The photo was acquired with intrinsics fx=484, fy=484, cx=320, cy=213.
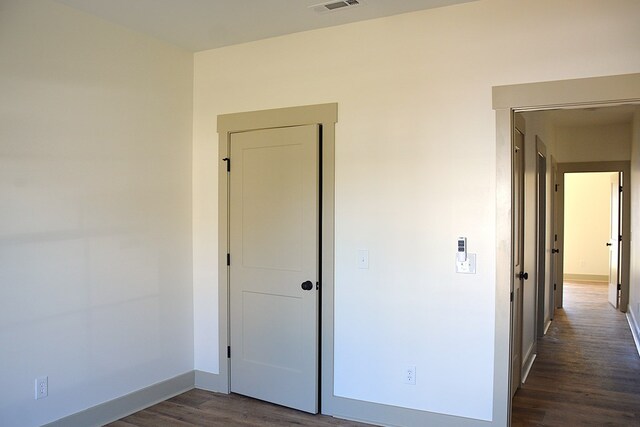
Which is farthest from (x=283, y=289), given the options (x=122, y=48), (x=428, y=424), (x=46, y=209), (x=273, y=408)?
(x=122, y=48)

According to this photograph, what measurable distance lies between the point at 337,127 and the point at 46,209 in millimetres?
1994

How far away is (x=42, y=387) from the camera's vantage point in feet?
9.93

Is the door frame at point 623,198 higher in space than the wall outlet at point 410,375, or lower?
higher

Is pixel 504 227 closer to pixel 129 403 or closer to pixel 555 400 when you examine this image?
pixel 555 400

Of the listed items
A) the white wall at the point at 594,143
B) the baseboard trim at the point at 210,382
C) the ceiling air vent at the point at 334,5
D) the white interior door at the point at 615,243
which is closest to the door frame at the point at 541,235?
the white wall at the point at 594,143

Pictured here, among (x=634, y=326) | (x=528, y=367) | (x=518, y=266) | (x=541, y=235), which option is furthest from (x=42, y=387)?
(x=634, y=326)

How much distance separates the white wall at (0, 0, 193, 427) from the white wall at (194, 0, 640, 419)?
3.57 ft

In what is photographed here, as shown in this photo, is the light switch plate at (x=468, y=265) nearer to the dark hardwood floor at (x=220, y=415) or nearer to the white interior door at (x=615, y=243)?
the dark hardwood floor at (x=220, y=415)

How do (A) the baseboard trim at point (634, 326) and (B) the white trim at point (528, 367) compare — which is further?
(A) the baseboard trim at point (634, 326)

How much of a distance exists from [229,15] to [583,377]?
168 inches

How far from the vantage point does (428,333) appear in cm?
321

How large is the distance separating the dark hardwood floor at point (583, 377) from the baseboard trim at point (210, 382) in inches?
88.0

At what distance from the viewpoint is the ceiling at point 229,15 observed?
3100 millimetres

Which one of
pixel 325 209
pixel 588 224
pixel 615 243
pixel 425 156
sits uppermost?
pixel 425 156
